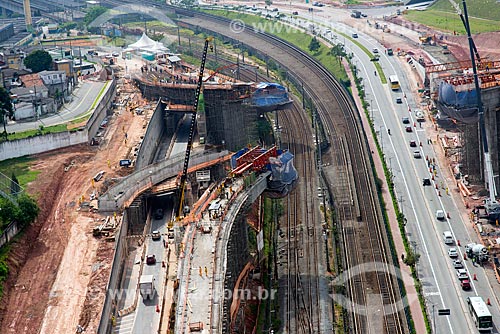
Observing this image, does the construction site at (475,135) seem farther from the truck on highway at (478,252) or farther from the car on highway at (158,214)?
the car on highway at (158,214)

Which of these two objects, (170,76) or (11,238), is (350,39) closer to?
(170,76)

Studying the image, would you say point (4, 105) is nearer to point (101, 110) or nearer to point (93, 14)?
point (101, 110)

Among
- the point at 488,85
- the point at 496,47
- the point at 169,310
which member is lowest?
the point at 169,310

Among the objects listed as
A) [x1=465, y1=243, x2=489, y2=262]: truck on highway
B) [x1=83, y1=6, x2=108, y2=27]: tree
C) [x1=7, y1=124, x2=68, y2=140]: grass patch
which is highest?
[x1=83, y1=6, x2=108, y2=27]: tree

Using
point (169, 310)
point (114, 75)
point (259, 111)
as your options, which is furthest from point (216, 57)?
point (169, 310)

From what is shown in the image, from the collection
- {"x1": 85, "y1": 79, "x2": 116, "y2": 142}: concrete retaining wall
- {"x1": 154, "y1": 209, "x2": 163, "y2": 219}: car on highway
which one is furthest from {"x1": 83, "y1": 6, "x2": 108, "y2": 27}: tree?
{"x1": 154, "y1": 209, "x2": 163, "y2": 219}: car on highway

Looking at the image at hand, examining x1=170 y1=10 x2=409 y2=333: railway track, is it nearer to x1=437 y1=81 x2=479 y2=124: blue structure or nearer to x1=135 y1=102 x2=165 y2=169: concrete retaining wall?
x1=437 y1=81 x2=479 y2=124: blue structure
